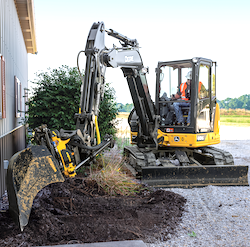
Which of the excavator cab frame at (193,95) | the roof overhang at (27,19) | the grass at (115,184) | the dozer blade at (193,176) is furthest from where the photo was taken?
the roof overhang at (27,19)

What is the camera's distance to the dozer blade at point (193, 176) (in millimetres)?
6078

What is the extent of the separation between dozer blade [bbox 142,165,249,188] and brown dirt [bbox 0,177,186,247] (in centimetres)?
65

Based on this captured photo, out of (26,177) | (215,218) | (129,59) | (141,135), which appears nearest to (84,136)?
(26,177)

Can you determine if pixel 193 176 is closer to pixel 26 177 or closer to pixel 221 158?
pixel 221 158

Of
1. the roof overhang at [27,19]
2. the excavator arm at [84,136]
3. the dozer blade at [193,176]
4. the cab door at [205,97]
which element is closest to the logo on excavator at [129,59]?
the excavator arm at [84,136]

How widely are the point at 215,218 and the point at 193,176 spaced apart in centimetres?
194

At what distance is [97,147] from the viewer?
4.72 m

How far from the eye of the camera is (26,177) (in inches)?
129

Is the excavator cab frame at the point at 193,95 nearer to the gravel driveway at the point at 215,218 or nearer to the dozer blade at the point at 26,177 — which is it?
the gravel driveway at the point at 215,218

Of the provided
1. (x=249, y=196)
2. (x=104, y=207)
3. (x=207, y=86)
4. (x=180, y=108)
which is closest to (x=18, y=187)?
(x=104, y=207)

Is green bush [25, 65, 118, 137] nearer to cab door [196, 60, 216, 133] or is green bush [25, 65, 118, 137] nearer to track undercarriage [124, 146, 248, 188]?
track undercarriage [124, 146, 248, 188]

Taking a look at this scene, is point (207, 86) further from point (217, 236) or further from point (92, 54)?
point (217, 236)

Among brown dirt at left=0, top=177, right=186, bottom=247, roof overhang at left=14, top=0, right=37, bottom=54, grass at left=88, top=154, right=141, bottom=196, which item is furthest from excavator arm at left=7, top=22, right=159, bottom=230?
roof overhang at left=14, top=0, right=37, bottom=54

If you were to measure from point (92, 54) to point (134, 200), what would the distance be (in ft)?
9.49
